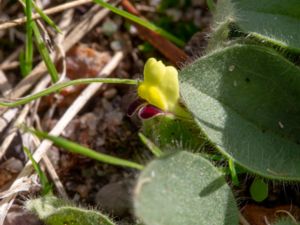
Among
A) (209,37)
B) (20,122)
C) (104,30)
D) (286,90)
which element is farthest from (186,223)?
(104,30)

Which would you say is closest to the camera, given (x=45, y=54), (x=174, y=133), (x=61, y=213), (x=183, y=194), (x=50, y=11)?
(x=183, y=194)

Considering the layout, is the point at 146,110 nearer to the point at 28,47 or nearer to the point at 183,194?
the point at 183,194

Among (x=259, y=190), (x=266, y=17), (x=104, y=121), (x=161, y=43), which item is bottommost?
(x=259, y=190)

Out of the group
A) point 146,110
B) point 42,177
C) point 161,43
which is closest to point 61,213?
point 42,177

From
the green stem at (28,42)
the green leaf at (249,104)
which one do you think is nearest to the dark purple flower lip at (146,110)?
the green leaf at (249,104)

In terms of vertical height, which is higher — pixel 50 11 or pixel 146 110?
pixel 50 11

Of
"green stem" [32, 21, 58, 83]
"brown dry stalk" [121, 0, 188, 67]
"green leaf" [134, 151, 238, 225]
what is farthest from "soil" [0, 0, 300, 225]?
"green leaf" [134, 151, 238, 225]

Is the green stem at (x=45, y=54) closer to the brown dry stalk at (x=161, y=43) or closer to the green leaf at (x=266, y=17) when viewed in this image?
the brown dry stalk at (x=161, y=43)
